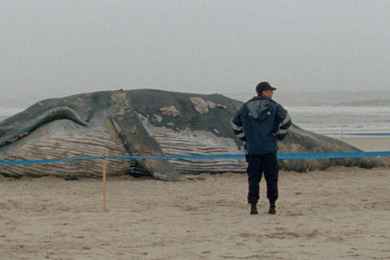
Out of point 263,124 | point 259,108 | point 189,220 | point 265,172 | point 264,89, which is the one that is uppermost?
point 264,89

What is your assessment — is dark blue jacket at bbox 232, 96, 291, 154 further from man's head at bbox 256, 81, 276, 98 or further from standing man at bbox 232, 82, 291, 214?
man's head at bbox 256, 81, 276, 98

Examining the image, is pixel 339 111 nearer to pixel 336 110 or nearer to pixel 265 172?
pixel 336 110

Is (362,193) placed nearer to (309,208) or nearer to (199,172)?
(309,208)

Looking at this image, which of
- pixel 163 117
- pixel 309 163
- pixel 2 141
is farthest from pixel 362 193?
pixel 2 141

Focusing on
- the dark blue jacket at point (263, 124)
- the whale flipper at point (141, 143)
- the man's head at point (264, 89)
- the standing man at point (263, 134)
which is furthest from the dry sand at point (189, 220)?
the man's head at point (264, 89)

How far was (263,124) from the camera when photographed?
7.48 metres

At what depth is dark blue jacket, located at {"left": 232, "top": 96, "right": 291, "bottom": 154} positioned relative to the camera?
7.46 m

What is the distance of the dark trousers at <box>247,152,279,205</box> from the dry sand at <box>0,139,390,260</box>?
0.29 m

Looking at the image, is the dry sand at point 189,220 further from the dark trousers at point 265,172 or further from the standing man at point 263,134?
the standing man at point 263,134

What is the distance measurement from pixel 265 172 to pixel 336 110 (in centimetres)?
4136

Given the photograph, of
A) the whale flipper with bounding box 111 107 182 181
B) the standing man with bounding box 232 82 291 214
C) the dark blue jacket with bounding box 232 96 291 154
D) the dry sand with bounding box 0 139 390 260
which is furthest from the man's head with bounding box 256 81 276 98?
the whale flipper with bounding box 111 107 182 181

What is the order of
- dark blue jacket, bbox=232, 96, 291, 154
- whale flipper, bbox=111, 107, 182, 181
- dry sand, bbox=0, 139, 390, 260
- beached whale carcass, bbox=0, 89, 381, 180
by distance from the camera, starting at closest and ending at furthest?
dry sand, bbox=0, 139, 390, 260
dark blue jacket, bbox=232, 96, 291, 154
beached whale carcass, bbox=0, 89, 381, 180
whale flipper, bbox=111, 107, 182, 181

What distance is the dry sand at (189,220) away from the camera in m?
5.42

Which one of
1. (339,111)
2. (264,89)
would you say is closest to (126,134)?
(264,89)
